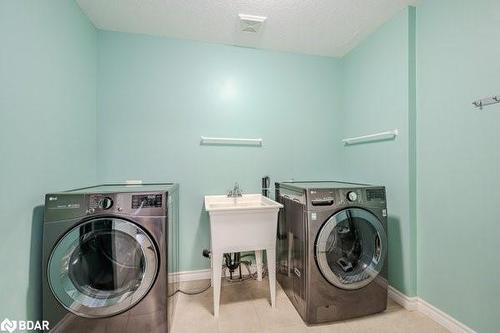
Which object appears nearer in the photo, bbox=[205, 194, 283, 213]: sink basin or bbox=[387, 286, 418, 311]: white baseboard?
bbox=[387, 286, 418, 311]: white baseboard

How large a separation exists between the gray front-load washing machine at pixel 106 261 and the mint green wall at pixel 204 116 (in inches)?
29.7

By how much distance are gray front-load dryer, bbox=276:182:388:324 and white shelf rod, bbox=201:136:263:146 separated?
0.75 m

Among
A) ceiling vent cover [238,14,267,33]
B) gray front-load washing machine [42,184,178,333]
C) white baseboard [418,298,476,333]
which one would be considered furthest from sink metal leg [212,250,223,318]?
ceiling vent cover [238,14,267,33]

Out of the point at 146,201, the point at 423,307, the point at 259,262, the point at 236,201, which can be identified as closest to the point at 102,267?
the point at 146,201

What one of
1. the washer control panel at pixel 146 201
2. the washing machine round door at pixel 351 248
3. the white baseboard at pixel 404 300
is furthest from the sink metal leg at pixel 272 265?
the white baseboard at pixel 404 300

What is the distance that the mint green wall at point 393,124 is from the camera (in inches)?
64.6

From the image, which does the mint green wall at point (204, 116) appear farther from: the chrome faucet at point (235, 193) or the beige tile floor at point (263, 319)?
the beige tile floor at point (263, 319)

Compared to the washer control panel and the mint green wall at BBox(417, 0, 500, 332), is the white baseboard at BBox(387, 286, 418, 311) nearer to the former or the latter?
the mint green wall at BBox(417, 0, 500, 332)

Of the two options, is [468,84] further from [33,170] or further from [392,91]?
[33,170]

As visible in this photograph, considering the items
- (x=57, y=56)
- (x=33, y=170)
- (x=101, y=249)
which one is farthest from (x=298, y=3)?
(x=101, y=249)

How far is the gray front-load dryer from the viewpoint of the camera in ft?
4.83

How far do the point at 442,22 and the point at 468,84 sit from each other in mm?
492

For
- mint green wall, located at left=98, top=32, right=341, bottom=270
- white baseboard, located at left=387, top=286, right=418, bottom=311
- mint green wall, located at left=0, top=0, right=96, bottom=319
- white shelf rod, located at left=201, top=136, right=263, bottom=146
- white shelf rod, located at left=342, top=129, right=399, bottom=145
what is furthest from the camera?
white shelf rod, located at left=201, top=136, right=263, bottom=146

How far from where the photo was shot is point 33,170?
1.20m
